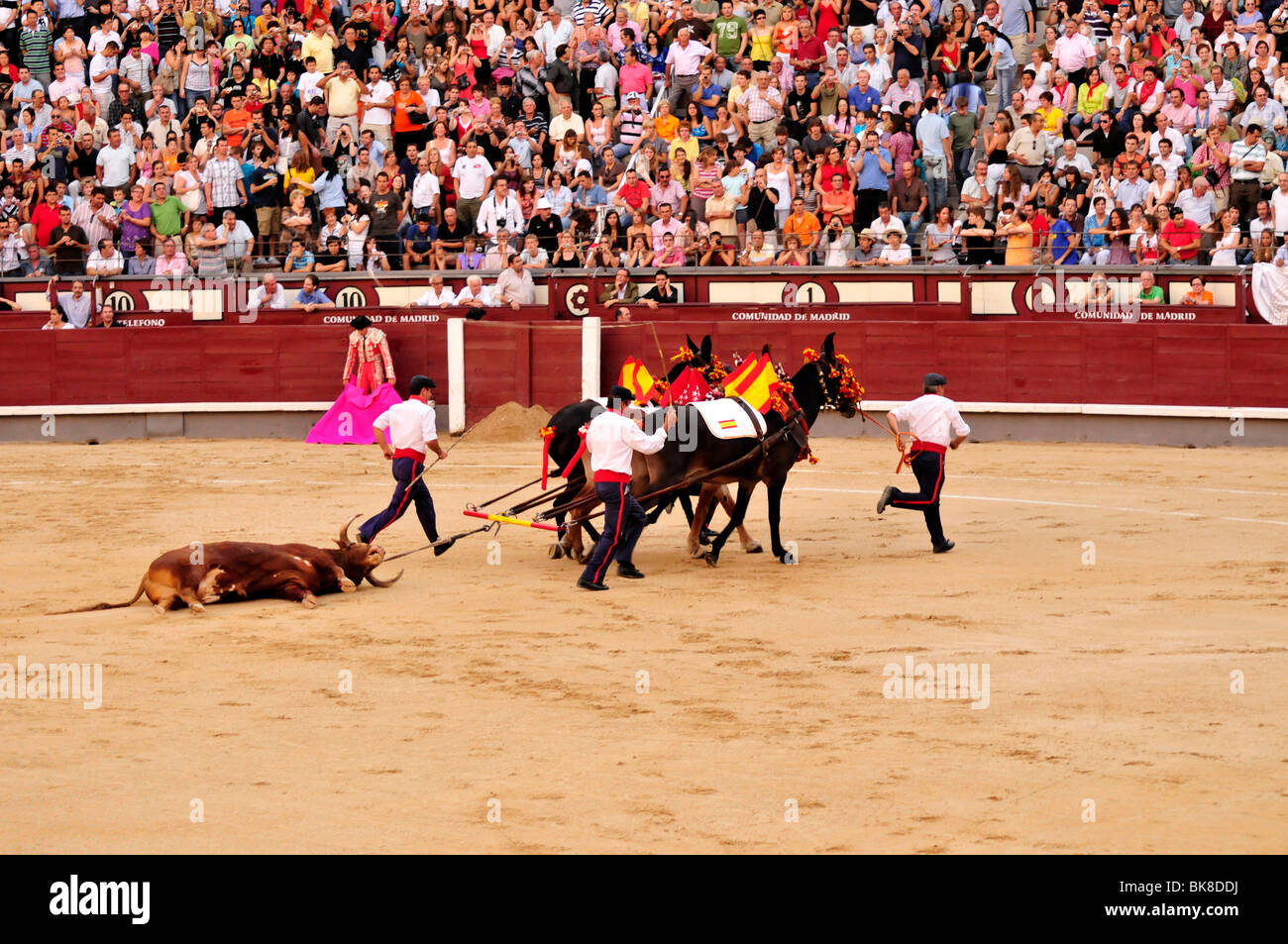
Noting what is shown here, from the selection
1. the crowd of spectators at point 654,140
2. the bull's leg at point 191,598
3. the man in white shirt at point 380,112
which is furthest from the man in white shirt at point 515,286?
the bull's leg at point 191,598

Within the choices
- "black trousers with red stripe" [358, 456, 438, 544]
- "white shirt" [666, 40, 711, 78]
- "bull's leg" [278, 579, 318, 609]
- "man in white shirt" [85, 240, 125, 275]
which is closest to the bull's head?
"bull's leg" [278, 579, 318, 609]

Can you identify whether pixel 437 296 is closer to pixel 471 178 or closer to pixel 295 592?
pixel 471 178

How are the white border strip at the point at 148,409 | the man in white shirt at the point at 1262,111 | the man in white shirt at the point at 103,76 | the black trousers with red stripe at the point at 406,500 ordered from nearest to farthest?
the black trousers with red stripe at the point at 406,500, the man in white shirt at the point at 1262,111, the white border strip at the point at 148,409, the man in white shirt at the point at 103,76

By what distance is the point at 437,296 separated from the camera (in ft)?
71.3

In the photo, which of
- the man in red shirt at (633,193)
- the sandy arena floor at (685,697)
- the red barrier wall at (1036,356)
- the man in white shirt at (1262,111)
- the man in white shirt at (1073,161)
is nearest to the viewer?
the sandy arena floor at (685,697)

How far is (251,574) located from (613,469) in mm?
2350

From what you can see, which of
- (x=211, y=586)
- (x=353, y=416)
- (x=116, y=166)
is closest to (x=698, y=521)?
(x=211, y=586)

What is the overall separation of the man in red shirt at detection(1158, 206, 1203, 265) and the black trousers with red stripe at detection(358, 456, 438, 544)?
32.8 feet

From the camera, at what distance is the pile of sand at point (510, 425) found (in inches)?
823

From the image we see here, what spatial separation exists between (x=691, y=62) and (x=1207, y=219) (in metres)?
6.94

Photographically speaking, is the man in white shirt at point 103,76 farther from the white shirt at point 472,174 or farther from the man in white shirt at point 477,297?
the man in white shirt at point 477,297

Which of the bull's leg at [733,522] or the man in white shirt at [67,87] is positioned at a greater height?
the man in white shirt at [67,87]

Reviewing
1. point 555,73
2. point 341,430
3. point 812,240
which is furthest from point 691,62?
point 341,430

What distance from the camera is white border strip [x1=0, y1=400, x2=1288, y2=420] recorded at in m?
19.2
